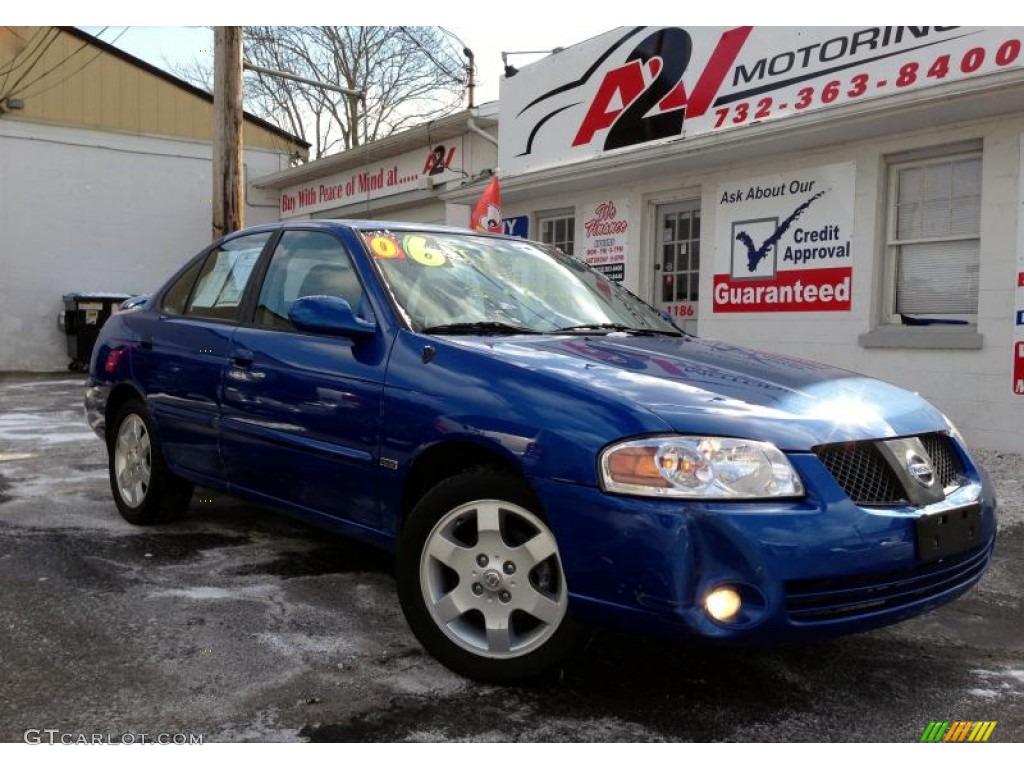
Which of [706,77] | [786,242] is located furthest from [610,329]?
[706,77]

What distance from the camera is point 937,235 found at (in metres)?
7.91

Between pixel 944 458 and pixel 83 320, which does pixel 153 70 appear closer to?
pixel 83 320

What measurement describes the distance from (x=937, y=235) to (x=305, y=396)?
20.5 feet

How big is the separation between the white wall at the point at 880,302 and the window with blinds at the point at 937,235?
158mm

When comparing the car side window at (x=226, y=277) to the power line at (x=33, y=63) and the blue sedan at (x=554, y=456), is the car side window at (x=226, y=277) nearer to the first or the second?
the blue sedan at (x=554, y=456)

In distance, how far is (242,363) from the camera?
4121 millimetres

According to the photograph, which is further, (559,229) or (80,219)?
(80,219)

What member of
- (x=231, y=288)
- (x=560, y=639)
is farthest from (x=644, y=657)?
(x=231, y=288)

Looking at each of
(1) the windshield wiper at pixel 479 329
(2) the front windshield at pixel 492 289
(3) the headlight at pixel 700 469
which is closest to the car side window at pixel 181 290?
(2) the front windshield at pixel 492 289

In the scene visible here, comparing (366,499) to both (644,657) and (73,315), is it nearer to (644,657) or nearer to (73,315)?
(644,657)

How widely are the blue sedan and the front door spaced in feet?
19.8

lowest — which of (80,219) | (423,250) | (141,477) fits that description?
(141,477)

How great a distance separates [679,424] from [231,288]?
2728 millimetres
